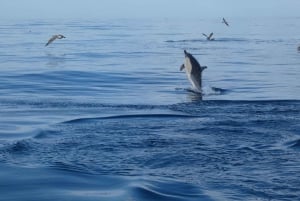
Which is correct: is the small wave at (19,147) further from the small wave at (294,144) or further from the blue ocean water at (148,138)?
the small wave at (294,144)

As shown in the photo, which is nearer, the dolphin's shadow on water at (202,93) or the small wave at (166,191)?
the small wave at (166,191)

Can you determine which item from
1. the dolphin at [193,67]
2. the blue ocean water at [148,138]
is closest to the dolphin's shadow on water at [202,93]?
the blue ocean water at [148,138]

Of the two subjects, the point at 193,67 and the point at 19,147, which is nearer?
the point at 19,147

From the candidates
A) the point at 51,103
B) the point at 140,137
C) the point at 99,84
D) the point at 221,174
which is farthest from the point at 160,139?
the point at 99,84

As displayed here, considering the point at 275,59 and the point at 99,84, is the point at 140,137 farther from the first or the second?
the point at 275,59

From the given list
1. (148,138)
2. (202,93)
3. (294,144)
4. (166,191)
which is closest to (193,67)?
(202,93)

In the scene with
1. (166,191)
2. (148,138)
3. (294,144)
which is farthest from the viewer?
(148,138)

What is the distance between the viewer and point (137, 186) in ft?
27.7

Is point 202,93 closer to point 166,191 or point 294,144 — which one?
point 294,144

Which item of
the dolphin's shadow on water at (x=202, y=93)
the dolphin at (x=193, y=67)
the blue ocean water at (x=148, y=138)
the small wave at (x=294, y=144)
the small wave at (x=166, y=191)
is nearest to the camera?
the small wave at (x=166, y=191)

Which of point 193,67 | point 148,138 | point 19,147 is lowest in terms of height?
point 19,147

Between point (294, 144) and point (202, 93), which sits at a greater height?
point (202, 93)

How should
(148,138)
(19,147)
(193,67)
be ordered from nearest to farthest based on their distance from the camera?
(19,147)
(148,138)
(193,67)

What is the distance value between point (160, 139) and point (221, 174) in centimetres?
283
